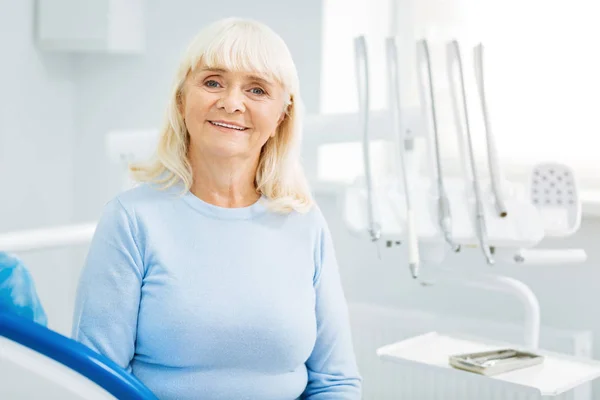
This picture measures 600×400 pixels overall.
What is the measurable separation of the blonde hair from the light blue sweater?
43 mm

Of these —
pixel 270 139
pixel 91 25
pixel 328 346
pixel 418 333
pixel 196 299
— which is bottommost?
pixel 418 333

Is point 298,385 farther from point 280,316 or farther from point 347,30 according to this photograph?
point 347,30

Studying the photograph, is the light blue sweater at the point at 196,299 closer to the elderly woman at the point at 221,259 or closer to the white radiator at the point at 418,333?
the elderly woman at the point at 221,259

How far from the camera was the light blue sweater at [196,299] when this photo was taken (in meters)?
1.37

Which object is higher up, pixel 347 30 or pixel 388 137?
pixel 347 30

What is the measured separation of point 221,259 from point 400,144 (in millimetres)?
665

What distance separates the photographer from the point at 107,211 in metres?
1.40

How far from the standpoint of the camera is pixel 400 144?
1.96m

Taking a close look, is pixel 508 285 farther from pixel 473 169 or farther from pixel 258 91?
pixel 258 91

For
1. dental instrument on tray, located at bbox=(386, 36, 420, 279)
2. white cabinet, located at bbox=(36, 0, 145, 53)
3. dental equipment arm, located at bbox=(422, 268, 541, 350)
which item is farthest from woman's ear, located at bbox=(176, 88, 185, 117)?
white cabinet, located at bbox=(36, 0, 145, 53)

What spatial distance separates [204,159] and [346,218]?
65cm

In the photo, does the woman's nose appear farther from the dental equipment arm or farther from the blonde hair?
the dental equipment arm

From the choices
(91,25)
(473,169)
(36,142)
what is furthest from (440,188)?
(36,142)

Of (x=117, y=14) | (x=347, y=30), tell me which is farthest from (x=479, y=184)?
(x=117, y=14)
